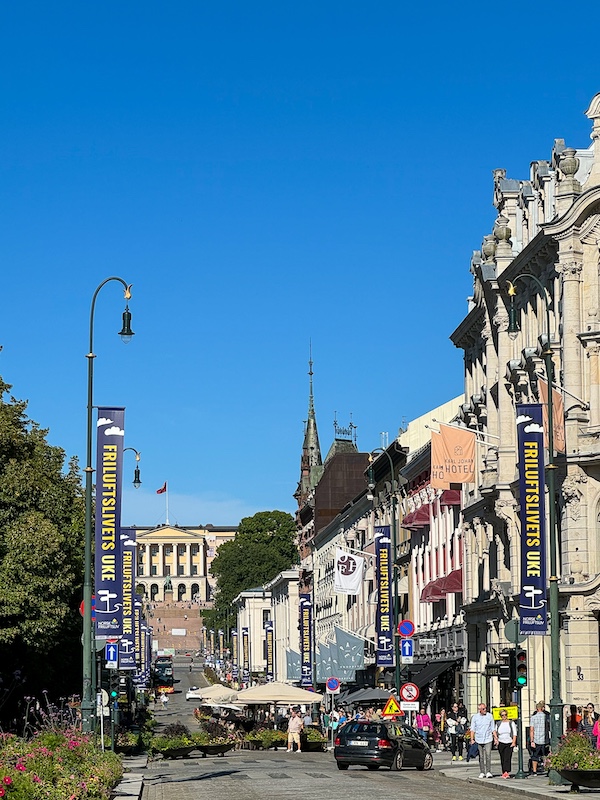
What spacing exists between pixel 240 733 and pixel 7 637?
14.7 metres

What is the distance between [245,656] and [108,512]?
421 feet

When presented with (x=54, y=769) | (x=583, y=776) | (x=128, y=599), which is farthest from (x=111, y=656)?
(x=128, y=599)

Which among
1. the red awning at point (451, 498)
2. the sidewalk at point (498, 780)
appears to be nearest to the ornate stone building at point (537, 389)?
the red awning at point (451, 498)

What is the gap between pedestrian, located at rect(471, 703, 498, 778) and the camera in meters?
38.4

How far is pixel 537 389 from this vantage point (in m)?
49.8

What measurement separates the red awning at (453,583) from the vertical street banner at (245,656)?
298 feet

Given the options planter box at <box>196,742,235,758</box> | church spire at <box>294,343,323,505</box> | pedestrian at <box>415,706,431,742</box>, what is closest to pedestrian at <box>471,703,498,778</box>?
pedestrian at <box>415,706,431,742</box>

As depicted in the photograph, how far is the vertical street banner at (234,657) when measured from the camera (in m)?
167

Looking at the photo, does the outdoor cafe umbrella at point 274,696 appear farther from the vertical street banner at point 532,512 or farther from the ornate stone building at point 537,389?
the vertical street banner at point 532,512

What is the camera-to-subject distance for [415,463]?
75375 millimetres

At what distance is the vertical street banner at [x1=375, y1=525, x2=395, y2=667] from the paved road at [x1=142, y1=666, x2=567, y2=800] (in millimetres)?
17591

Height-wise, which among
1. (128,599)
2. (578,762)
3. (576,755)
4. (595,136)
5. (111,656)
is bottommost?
(578,762)

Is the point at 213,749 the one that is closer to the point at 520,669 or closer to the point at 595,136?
the point at 520,669

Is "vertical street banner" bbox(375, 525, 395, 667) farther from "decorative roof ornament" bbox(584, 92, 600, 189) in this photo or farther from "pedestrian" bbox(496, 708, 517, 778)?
"pedestrian" bbox(496, 708, 517, 778)
